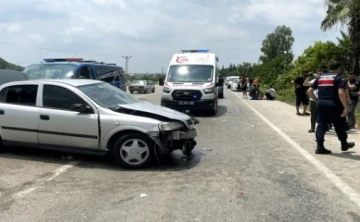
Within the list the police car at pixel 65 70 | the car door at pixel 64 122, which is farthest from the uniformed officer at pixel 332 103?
the police car at pixel 65 70

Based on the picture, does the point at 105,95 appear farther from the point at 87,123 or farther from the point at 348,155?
the point at 348,155

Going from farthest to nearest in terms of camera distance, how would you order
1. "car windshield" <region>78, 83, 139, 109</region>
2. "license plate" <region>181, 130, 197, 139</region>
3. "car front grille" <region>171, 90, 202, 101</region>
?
"car front grille" <region>171, 90, 202, 101</region>, "car windshield" <region>78, 83, 139, 109</region>, "license plate" <region>181, 130, 197, 139</region>

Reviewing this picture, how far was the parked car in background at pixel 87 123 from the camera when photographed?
638 cm

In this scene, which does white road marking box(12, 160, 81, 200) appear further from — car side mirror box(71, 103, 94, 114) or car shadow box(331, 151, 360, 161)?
car shadow box(331, 151, 360, 161)

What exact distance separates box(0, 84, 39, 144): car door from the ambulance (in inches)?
318

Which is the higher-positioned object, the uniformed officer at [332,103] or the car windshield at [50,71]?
the car windshield at [50,71]

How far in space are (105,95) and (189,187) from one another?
103 inches

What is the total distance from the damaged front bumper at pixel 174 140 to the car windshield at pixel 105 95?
103 centimetres

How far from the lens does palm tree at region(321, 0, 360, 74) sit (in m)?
22.0

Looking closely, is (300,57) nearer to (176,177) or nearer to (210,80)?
(210,80)

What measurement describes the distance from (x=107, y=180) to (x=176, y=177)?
3.29ft

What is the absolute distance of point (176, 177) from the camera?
5918 millimetres

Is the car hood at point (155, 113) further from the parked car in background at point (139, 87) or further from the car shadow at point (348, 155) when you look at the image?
the parked car in background at point (139, 87)

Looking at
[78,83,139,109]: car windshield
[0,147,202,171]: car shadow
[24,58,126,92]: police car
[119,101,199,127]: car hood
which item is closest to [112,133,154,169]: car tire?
[0,147,202,171]: car shadow
